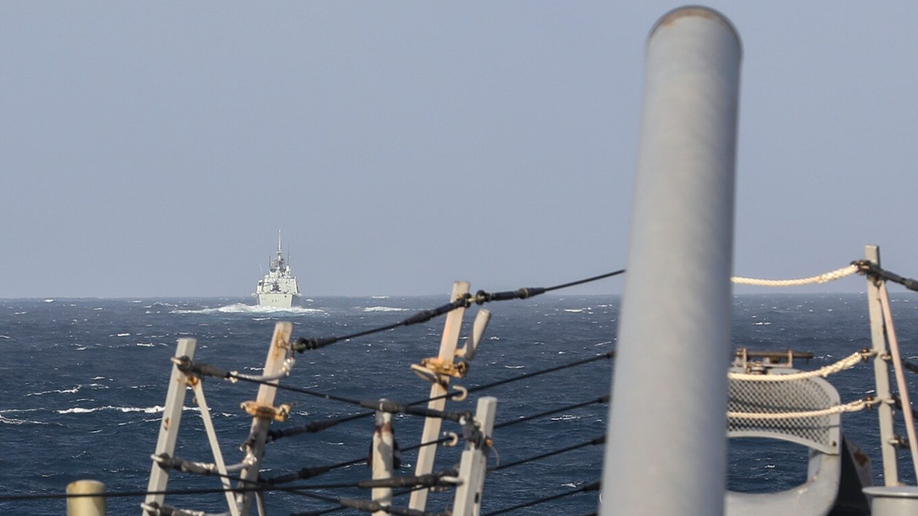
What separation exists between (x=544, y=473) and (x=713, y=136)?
33.3 meters

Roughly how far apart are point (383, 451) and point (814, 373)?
291cm

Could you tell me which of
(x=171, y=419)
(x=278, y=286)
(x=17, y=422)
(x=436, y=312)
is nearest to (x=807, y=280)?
(x=436, y=312)

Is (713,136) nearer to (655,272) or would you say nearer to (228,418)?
(655,272)

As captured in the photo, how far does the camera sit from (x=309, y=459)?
124 ft

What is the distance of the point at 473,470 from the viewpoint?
512cm

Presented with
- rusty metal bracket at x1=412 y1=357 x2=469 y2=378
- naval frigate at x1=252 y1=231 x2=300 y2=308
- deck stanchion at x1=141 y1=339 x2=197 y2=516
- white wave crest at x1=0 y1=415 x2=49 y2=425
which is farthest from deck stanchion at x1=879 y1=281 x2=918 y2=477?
naval frigate at x1=252 y1=231 x2=300 y2=308

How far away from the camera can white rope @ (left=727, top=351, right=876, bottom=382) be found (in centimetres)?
678

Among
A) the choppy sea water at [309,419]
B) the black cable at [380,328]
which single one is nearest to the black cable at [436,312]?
the black cable at [380,328]

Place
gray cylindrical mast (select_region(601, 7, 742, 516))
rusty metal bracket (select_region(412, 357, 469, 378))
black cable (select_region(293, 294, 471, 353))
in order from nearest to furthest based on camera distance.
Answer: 1. gray cylindrical mast (select_region(601, 7, 742, 516))
2. black cable (select_region(293, 294, 471, 353))
3. rusty metal bracket (select_region(412, 357, 469, 378))

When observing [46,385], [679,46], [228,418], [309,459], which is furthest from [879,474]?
[46,385]

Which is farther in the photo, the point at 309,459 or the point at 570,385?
the point at 570,385

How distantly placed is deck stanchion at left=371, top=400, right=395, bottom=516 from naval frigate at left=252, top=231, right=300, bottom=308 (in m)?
184

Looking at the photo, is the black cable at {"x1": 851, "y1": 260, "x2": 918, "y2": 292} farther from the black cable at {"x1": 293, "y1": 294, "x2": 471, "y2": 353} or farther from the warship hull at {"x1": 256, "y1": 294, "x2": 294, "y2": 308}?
the warship hull at {"x1": 256, "y1": 294, "x2": 294, "y2": 308}

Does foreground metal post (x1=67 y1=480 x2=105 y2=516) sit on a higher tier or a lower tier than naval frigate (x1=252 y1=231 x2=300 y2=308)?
lower
